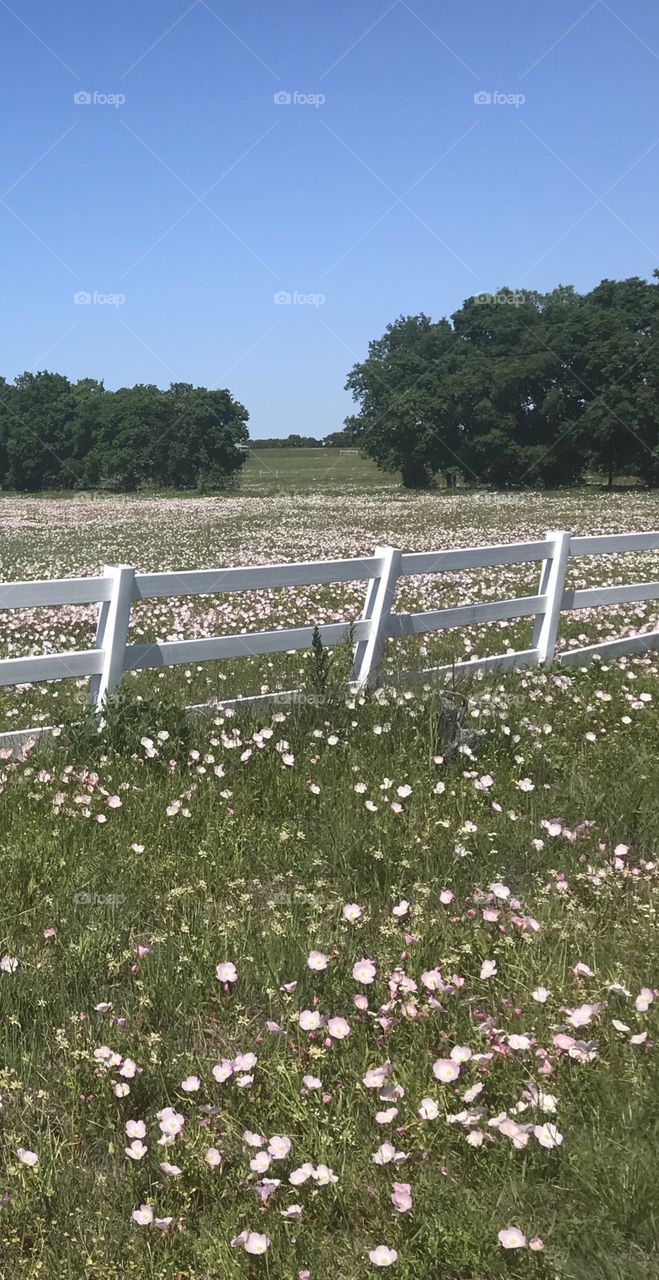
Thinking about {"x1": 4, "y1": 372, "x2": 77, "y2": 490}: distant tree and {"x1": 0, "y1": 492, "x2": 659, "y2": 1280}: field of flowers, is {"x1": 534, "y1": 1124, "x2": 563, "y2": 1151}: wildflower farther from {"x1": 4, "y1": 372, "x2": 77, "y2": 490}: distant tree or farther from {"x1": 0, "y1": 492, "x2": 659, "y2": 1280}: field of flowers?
{"x1": 4, "y1": 372, "x2": 77, "y2": 490}: distant tree

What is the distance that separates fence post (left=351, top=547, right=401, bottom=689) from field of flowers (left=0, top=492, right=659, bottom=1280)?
95cm

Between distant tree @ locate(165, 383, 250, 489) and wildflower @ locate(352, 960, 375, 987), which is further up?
distant tree @ locate(165, 383, 250, 489)

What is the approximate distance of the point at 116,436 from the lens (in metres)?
119

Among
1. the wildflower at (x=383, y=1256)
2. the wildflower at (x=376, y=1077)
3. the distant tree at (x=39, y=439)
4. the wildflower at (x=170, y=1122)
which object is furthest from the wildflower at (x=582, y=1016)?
the distant tree at (x=39, y=439)

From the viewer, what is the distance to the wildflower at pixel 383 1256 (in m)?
2.50

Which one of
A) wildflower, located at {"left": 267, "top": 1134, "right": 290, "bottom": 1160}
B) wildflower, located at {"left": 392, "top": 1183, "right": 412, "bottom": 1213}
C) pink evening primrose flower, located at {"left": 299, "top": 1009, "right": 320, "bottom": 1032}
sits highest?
pink evening primrose flower, located at {"left": 299, "top": 1009, "right": 320, "bottom": 1032}

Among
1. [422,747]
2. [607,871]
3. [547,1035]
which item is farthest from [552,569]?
[547,1035]

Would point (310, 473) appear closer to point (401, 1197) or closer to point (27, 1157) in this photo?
point (27, 1157)

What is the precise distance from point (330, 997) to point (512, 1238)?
140 centimetres

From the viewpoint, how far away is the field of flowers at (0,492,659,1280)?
2.71 meters

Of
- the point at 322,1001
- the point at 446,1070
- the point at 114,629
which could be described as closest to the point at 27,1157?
the point at 322,1001

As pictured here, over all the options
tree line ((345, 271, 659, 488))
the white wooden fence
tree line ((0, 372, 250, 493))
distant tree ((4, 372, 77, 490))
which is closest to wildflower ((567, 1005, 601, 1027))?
the white wooden fence

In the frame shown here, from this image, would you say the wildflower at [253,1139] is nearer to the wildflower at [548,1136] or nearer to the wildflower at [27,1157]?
the wildflower at [27,1157]

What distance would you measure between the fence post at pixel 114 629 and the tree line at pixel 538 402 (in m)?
69.9
